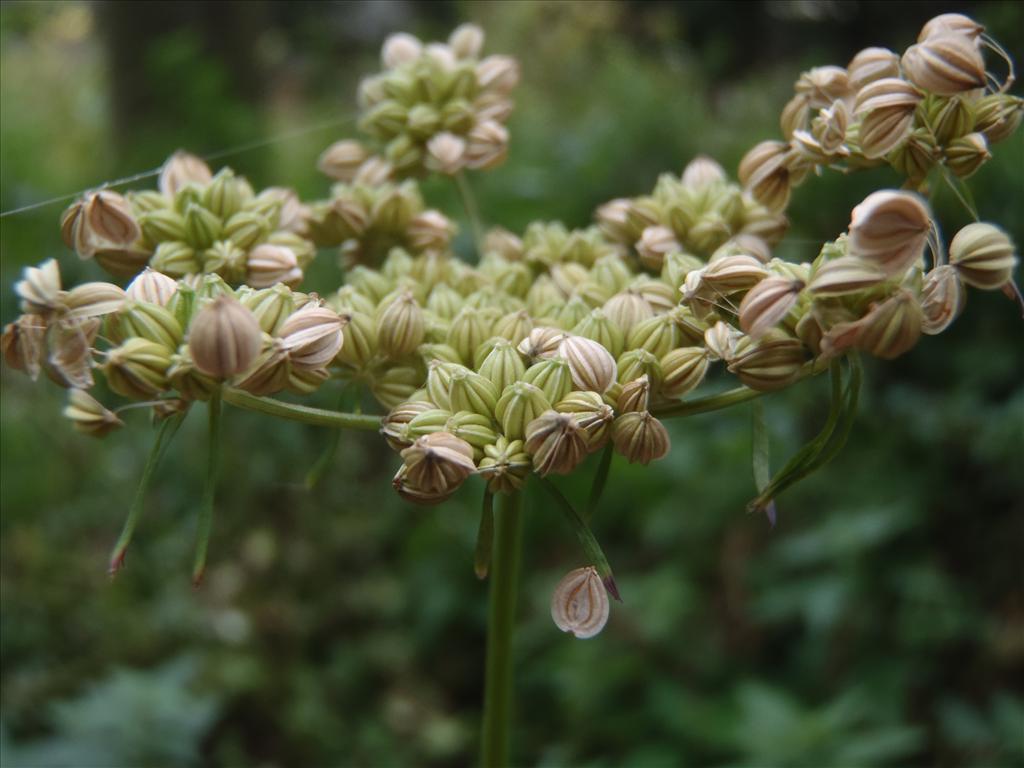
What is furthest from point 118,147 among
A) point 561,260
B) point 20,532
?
point 561,260

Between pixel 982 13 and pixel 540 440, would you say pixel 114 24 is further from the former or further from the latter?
pixel 540 440

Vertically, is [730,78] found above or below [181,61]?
above

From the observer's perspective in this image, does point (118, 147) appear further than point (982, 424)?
Yes

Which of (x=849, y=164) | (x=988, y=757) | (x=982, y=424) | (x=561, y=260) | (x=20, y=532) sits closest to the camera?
(x=849, y=164)

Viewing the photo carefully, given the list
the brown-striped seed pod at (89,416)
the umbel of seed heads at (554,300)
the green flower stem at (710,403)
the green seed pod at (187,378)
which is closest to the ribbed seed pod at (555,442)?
the umbel of seed heads at (554,300)

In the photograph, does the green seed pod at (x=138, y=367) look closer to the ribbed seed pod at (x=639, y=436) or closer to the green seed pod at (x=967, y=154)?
the ribbed seed pod at (x=639, y=436)

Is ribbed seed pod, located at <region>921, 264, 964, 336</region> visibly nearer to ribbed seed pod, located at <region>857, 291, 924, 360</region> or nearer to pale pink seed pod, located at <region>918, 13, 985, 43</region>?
ribbed seed pod, located at <region>857, 291, 924, 360</region>
